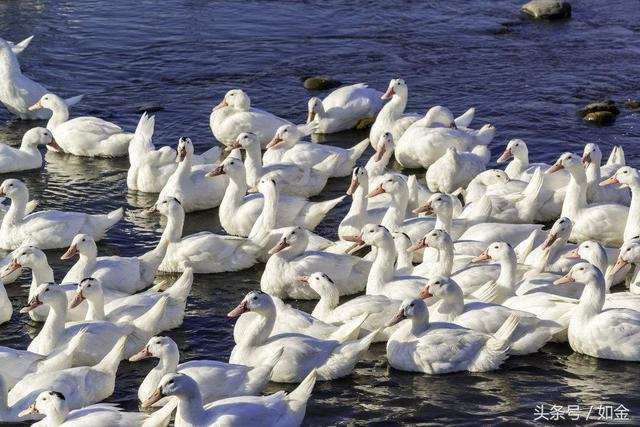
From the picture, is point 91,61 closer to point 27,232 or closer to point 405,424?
point 27,232

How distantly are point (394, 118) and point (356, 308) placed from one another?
7.24m

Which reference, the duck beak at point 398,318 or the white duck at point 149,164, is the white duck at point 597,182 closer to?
the duck beak at point 398,318

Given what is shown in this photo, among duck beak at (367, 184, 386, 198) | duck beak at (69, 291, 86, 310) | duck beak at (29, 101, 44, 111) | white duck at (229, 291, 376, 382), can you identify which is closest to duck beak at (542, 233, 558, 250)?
duck beak at (367, 184, 386, 198)

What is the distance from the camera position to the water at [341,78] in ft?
43.1

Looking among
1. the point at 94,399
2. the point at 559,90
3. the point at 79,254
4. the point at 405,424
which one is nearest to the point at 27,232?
the point at 79,254

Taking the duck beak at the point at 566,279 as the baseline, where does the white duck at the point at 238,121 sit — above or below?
above

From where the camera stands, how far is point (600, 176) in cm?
1794

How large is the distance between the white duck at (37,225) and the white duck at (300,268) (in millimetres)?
2781

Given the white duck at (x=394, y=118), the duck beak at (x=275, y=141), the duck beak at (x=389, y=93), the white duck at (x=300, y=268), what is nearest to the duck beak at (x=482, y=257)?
the white duck at (x=300, y=268)

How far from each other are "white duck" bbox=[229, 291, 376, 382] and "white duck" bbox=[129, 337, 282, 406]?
0.40 meters

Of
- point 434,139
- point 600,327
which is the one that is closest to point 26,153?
point 434,139

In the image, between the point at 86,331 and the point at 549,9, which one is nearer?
the point at 86,331

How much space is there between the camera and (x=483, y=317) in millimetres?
13859

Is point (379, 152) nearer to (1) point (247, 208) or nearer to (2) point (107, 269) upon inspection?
(1) point (247, 208)
